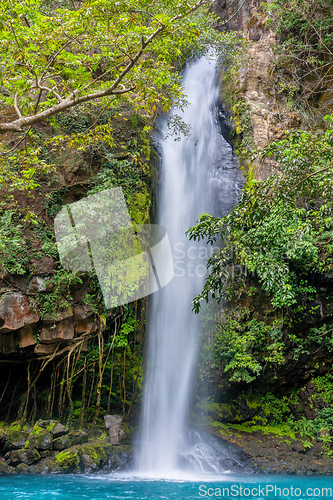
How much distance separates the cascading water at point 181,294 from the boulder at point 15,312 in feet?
10.8

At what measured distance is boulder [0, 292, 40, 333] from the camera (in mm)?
7523

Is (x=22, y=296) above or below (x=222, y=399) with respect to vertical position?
above

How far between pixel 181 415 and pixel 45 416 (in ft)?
10.9

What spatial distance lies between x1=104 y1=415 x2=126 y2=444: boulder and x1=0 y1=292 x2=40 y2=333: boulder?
9.69 ft

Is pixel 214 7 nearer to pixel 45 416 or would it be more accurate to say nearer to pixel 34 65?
pixel 34 65

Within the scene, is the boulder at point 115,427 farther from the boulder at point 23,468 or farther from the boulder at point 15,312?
the boulder at point 15,312

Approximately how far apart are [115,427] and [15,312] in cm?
348

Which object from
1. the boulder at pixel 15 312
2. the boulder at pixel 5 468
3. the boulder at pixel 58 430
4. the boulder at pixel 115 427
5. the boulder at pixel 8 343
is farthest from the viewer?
the boulder at pixel 115 427

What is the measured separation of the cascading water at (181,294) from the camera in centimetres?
827

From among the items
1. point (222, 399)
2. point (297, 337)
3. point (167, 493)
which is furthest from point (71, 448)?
point (297, 337)

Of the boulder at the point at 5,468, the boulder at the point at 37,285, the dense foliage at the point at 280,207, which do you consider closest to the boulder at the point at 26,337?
the boulder at the point at 37,285

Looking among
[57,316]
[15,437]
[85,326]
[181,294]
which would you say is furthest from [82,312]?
[181,294]

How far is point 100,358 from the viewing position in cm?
830

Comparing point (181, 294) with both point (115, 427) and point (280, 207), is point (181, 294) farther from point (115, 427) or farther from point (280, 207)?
point (280, 207)
